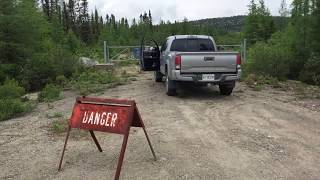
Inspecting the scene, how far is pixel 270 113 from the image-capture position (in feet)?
37.0

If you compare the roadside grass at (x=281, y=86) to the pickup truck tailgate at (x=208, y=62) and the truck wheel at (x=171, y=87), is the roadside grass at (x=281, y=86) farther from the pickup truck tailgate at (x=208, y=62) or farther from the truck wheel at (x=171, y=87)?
the truck wheel at (x=171, y=87)

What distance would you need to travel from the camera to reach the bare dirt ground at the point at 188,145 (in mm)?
6871

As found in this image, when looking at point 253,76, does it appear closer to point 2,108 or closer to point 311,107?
point 311,107

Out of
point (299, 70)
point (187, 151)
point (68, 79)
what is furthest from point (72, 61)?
point (187, 151)

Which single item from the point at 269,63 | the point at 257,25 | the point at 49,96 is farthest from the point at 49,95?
the point at 257,25

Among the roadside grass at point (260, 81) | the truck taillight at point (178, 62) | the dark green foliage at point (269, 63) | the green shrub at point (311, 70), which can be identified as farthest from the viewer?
the dark green foliage at point (269, 63)

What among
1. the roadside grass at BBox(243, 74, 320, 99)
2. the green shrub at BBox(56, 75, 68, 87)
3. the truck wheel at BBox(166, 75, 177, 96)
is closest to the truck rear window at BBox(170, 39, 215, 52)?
the truck wheel at BBox(166, 75, 177, 96)

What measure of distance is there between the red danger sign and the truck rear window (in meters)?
8.64

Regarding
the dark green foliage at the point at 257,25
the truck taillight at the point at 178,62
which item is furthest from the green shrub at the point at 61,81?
the dark green foliage at the point at 257,25

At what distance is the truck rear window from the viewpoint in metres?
15.4

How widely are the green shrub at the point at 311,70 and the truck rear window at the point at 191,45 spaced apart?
5.62 meters

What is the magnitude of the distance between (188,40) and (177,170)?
358 inches

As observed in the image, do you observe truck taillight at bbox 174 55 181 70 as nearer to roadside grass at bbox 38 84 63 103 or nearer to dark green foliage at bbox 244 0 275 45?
roadside grass at bbox 38 84 63 103

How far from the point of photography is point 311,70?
2011 cm
